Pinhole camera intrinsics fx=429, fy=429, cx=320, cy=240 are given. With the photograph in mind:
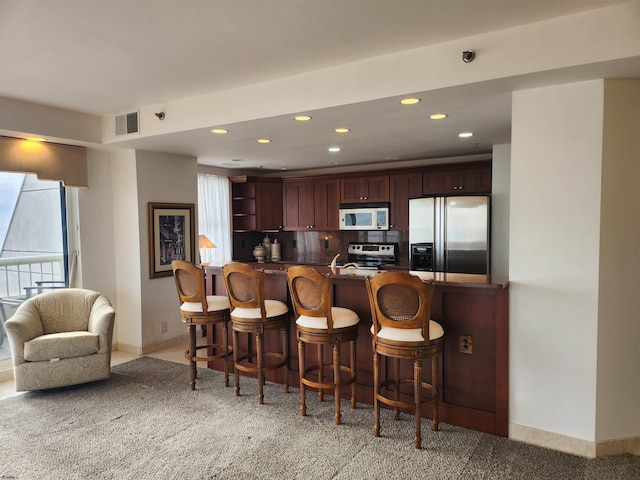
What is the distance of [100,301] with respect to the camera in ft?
13.9

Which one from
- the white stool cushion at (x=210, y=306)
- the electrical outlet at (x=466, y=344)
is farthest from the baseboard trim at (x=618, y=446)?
the white stool cushion at (x=210, y=306)

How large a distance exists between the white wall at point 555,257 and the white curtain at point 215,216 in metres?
4.67

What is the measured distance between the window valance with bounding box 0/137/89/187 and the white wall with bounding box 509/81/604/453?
13.8ft

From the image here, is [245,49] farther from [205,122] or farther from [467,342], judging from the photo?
[467,342]

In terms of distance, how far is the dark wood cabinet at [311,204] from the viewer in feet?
22.4

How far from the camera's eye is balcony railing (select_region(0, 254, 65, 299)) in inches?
167

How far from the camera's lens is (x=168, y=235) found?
5.05 m

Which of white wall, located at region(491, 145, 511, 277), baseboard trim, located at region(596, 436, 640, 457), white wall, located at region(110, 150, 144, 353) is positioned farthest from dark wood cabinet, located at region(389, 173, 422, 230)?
baseboard trim, located at region(596, 436, 640, 457)

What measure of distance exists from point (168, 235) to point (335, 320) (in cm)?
279

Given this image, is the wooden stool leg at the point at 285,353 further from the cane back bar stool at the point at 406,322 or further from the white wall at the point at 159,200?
the white wall at the point at 159,200

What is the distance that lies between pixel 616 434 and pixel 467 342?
1004 mm

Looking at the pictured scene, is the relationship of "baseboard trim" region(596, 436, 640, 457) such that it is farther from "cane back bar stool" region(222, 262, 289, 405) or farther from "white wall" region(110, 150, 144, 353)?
"white wall" region(110, 150, 144, 353)

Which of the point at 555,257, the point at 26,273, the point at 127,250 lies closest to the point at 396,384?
the point at 555,257

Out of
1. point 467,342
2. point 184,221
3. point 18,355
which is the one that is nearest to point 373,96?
point 467,342
